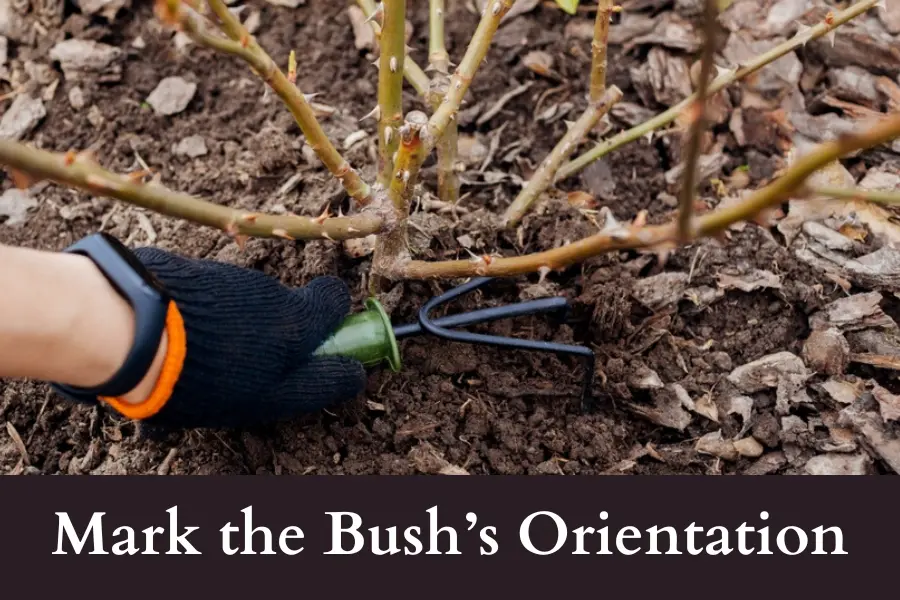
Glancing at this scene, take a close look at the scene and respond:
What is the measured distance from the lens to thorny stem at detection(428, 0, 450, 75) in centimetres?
157

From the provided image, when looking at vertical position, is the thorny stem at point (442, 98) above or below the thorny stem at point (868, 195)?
above

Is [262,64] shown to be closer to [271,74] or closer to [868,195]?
[271,74]

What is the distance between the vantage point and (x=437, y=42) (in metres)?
1.59

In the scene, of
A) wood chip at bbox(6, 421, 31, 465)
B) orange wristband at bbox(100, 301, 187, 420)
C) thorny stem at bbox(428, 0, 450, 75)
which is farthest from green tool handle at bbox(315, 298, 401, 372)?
wood chip at bbox(6, 421, 31, 465)

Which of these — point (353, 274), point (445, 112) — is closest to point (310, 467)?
point (353, 274)

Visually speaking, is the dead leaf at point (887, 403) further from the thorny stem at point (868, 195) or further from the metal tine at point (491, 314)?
the metal tine at point (491, 314)

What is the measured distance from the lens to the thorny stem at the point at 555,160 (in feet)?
5.32

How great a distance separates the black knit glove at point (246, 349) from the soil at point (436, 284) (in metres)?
0.15

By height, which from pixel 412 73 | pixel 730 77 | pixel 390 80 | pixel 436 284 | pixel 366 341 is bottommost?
pixel 366 341

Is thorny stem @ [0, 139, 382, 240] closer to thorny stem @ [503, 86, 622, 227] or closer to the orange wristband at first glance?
the orange wristband

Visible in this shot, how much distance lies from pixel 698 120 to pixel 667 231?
0.23m

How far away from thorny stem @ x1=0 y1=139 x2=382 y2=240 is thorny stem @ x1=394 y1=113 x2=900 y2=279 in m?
0.16

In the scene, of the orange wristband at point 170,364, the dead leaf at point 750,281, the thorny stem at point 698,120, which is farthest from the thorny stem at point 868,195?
the orange wristband at point 170,364

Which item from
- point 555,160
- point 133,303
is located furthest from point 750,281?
point 133,303
